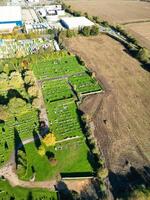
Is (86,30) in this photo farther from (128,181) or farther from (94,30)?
(128,181)

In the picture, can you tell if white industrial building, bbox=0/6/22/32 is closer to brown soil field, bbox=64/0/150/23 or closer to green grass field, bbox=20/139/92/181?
brown soil field, bbox=64/0/150/23

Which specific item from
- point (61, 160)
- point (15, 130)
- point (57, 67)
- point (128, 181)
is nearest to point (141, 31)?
point (57, 67)

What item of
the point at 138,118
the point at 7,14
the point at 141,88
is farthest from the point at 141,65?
the point at 7,14

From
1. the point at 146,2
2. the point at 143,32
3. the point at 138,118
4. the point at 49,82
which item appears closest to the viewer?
the point at 138,118

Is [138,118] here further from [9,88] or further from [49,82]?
[9,88]

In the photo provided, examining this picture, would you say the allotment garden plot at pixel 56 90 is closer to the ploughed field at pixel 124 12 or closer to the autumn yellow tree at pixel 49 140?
the autumn yellow tree at pixel 49 140

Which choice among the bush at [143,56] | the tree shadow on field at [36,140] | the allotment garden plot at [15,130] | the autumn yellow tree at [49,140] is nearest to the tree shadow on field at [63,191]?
the autumn yellow tree at [49,140]

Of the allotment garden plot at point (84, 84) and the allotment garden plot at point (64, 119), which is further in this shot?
the allotment garden plot at point (84, 84)

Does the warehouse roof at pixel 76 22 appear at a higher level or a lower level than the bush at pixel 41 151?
higher
